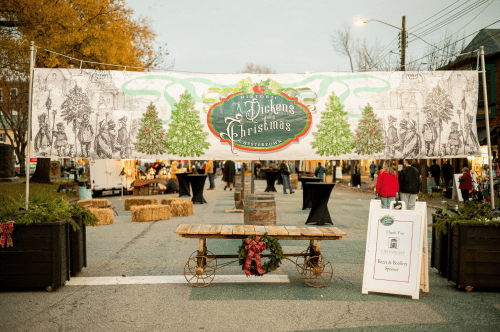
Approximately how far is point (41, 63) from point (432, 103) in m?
20.8

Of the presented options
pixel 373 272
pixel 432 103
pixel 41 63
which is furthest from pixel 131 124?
pixel 41 63

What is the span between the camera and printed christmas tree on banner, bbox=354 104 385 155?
24.7ft

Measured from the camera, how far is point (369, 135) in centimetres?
754

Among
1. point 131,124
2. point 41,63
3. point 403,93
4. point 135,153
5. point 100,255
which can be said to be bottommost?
point 100,255

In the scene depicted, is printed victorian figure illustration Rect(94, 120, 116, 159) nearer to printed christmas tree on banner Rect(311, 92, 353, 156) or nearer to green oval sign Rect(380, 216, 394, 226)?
printed christmas tree on banner Rect(311, 92, 353, 156)

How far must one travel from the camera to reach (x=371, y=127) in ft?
24.7

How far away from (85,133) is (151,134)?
1.06m

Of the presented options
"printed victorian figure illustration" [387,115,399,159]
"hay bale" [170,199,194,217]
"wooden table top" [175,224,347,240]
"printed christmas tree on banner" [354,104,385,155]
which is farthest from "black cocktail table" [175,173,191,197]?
"wooden table top" [175,224,347,240]

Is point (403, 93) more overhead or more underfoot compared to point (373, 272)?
more overhead

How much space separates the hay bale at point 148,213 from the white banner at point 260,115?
6.37 m

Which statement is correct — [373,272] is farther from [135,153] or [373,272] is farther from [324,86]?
[135,153]

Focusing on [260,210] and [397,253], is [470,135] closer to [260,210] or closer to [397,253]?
[397,253]

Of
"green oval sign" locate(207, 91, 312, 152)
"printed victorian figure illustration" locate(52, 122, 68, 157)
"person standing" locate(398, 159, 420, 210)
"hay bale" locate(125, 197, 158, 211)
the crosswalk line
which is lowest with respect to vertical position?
the crosswalk line

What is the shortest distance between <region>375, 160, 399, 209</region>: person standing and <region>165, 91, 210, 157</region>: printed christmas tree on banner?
6467 millimetres
